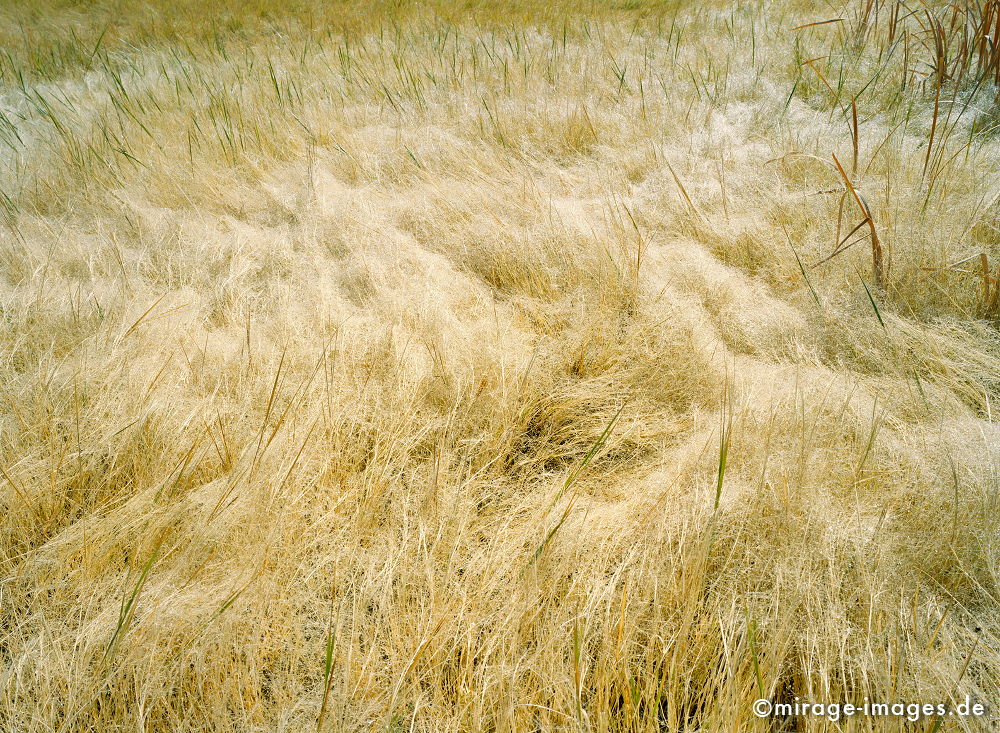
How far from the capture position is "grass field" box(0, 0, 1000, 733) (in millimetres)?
778

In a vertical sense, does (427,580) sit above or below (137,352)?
below

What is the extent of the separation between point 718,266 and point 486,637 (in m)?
1.29

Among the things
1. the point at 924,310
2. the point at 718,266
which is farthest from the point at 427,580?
the point at 924,310

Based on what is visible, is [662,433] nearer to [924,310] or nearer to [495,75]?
[924,310]

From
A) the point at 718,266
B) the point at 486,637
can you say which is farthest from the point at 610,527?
the point at 718,266

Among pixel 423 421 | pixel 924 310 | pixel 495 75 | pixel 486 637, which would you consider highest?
pixel 495 75

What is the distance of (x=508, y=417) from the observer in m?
1.21

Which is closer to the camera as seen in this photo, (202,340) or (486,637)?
(486,637)

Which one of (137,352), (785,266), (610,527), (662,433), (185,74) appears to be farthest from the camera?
(185,74)

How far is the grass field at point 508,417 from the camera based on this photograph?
0.78 m

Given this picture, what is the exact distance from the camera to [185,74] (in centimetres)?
302

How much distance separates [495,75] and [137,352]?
249 centimetres

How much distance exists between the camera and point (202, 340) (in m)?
1.41

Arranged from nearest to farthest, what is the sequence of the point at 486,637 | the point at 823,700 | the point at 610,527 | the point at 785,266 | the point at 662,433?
the point at 823,700 → the point at 486,637 → the point at 610,527 → the point at 662,433 → the point at 785,266
